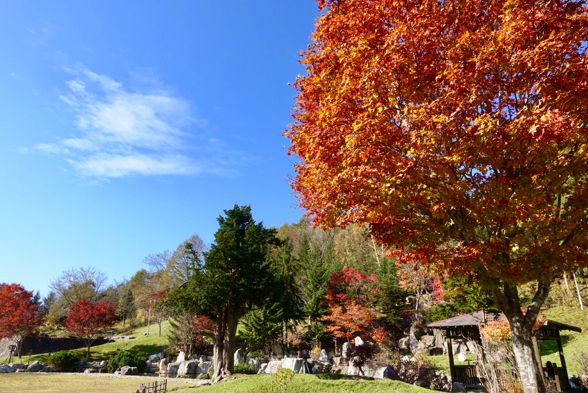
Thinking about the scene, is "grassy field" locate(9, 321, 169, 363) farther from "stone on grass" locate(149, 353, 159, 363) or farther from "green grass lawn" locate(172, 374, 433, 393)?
"green grass lawn" locate(172, 374, 433, 393)

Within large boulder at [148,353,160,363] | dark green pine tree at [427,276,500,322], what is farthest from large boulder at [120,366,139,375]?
dark green pine tree at [427,276,500,322]

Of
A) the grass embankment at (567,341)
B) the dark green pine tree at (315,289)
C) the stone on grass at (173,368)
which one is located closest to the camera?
the grass embankment at (567,341)

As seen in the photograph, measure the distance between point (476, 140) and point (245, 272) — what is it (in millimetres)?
13873

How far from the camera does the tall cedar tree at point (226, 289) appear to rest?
1545cm

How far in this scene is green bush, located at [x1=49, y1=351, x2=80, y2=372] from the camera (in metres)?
24.5

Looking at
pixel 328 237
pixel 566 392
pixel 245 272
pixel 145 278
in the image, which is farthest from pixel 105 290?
pixel 566 392

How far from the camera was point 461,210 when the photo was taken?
19.4ft

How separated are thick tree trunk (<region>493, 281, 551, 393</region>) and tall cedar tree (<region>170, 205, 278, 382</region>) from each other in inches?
454

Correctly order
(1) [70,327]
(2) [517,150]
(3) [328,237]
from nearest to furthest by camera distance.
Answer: (2) [517,150], (1) [70,327], (3) [328,237]

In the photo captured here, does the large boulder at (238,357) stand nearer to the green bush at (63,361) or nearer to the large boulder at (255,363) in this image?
the large boulder at (255,363)

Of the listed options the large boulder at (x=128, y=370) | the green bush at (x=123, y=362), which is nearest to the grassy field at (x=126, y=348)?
the green bush at (x=123, y=362)

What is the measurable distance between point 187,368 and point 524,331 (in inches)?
888

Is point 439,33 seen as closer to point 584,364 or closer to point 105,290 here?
point 584,364

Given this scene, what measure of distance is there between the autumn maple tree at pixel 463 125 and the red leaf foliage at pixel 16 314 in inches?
1294
